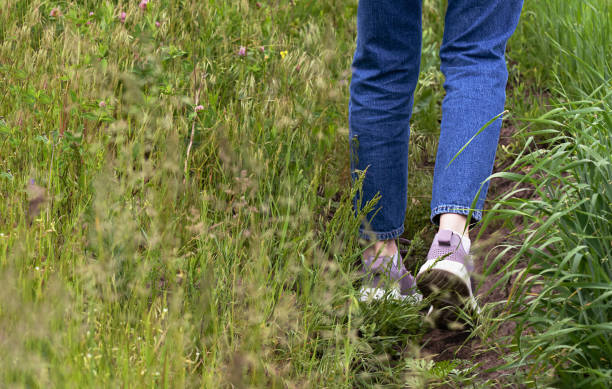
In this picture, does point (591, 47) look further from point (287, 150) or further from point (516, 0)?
point (287, 150)

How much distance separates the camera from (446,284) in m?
1.86

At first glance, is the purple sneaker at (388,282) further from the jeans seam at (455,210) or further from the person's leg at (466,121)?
the jeans seam at (455,210)

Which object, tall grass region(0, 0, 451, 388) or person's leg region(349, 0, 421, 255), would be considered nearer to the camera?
tall grass region(0, 0, 451, 388)

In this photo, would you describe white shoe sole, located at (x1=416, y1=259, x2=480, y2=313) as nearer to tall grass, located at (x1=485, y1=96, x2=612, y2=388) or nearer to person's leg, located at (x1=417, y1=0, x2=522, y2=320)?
person's leg, located at (x1=417, y1=0, x2=522, y2=320)

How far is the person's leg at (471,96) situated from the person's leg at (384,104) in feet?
0.46

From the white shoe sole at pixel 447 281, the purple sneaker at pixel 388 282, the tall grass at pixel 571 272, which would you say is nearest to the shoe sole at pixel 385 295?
the purple sneaker at pixel 388 282

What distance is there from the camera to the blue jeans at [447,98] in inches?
76.0

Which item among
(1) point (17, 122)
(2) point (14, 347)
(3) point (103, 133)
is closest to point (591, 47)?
(3) point (103, 133)

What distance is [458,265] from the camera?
186cm

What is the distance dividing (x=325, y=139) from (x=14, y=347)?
64.3 inches

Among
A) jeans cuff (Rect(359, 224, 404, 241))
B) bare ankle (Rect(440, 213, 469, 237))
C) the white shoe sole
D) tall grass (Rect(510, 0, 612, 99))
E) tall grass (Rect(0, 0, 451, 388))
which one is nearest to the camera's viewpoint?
tall grass (Rect(0, 0, 451, 388))

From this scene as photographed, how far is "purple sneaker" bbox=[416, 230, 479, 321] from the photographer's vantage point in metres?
1.85

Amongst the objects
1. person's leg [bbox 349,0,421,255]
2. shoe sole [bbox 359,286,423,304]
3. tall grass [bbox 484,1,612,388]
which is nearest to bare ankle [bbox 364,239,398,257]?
person's leg [bbox 349,0,421,255]

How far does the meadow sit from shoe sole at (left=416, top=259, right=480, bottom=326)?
10cm
